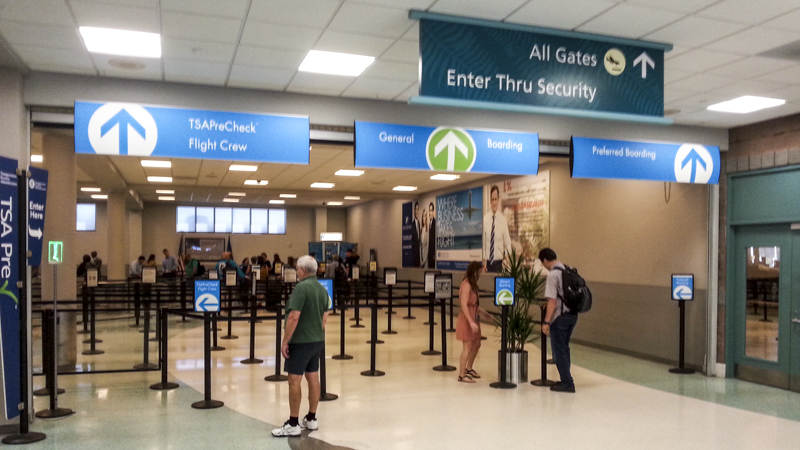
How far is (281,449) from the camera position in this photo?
472cm

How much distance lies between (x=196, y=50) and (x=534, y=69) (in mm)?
2632

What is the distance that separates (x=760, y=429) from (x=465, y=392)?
2710 millimetres

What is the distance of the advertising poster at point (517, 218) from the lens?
37.3 feet

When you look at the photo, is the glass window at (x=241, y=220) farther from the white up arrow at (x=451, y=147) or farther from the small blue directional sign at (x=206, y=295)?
the white up arrow at (x=451, y=147)

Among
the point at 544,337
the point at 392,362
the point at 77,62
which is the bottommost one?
the point at 392,362

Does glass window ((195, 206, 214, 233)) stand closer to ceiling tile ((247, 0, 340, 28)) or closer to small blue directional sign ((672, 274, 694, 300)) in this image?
small blue directional sign ((672, 274, 694, 300))

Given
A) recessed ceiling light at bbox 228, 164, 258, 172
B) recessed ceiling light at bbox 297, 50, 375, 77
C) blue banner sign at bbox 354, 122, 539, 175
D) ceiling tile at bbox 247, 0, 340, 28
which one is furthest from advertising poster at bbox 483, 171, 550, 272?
ceiling tile at bbox 247, 0, 340, 28

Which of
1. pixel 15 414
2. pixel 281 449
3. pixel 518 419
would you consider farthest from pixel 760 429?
pixel 15 414

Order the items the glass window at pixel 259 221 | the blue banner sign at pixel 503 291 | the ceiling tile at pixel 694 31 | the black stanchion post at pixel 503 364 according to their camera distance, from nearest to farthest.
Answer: the ceiling tile at pixel 694 31 < the black stanchion post at pixel 503 364 < the blue banner sign at pixel 503 291 < the glass window at pixel 259 221

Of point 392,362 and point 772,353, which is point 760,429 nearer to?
point 772,353

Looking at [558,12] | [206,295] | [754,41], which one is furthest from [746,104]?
[206,295]

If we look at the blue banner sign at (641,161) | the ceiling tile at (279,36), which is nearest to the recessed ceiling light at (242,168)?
the blue banner sign at (641,161)

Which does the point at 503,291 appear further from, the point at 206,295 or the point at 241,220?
the point at 241,220

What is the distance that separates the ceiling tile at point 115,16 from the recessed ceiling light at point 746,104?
18.6 ft
